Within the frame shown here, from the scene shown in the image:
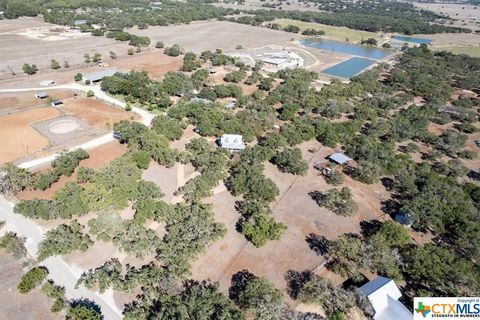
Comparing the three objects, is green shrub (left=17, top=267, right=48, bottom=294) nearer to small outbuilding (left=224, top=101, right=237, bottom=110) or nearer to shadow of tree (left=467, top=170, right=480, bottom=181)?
small outbuilding (left=224, top=101, right=237, bottom=110)

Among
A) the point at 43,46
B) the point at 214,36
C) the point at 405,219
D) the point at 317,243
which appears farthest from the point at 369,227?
the point at 214,36

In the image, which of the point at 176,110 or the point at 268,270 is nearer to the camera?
the point at 268,270

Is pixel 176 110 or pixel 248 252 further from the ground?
pixel 176 110

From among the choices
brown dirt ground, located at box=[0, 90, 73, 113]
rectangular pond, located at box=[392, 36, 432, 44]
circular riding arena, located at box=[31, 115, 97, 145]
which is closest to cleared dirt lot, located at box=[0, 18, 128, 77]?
brown dirt ground, located at box=[0, 90, 73, 113]

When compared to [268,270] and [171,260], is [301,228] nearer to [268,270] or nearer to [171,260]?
[268,270]

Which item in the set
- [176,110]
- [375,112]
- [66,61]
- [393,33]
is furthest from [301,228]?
[393,33]

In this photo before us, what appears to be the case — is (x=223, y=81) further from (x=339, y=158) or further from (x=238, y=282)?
(x=238, y=282)
